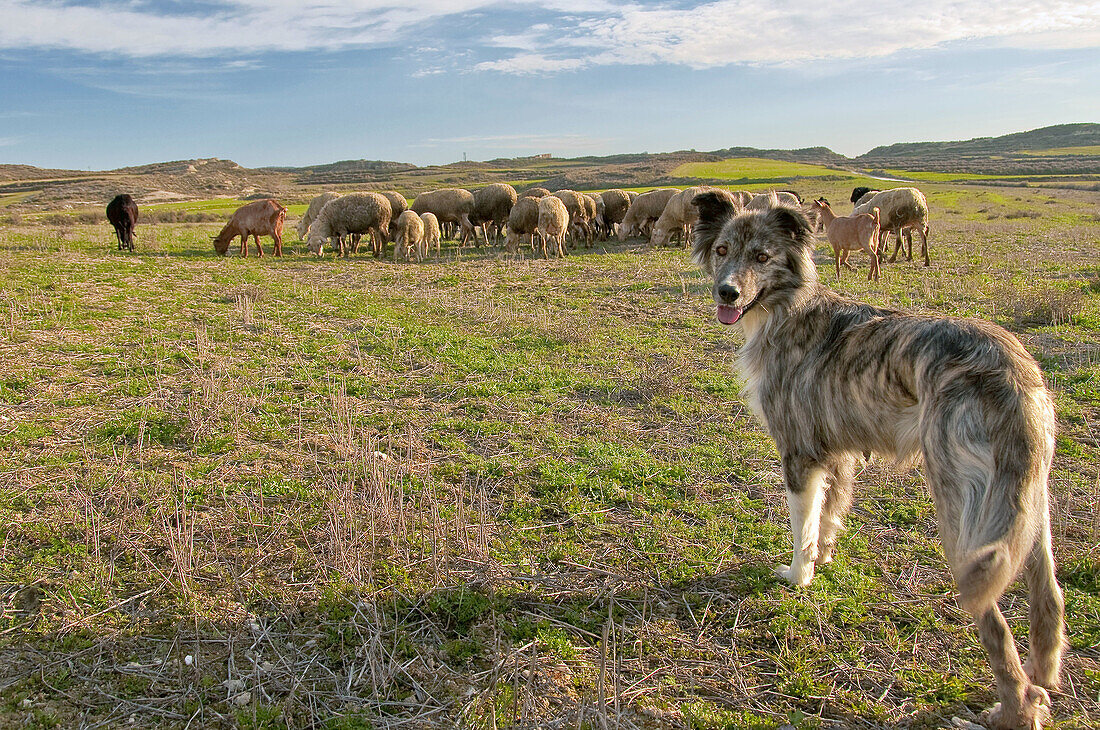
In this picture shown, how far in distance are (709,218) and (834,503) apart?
7.02 feet

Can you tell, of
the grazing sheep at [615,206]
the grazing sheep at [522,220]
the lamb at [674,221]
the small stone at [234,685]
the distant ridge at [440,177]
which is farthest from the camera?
the distant ridge at [440,177]

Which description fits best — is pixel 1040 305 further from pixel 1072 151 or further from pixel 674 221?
pixel 1072 151

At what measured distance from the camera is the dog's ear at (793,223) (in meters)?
4.16

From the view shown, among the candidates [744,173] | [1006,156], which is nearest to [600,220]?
[744,173]

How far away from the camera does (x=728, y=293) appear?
408cm

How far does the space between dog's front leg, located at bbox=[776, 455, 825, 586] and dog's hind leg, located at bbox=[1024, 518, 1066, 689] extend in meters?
1.20

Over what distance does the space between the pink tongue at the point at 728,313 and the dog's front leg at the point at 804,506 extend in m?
0.95

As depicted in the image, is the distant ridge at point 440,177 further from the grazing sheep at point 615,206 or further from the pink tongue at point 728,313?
the pink tongue at point 728,313

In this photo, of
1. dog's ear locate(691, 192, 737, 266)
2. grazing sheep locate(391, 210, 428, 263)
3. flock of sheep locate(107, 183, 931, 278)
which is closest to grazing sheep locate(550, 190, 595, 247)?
flock of sheep locate(107, 183, 931, 278)

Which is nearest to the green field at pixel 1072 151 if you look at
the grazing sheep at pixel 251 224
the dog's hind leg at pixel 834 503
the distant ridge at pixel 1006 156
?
the distant ridge at pixel 1006 156

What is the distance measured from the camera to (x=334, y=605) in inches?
153

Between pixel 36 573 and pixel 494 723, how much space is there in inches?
127

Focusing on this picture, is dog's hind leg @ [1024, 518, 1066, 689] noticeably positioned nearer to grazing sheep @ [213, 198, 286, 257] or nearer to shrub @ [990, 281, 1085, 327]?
shrub @ [990, 281, 1085, 327]

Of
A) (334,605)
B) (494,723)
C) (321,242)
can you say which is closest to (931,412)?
(494,723)
